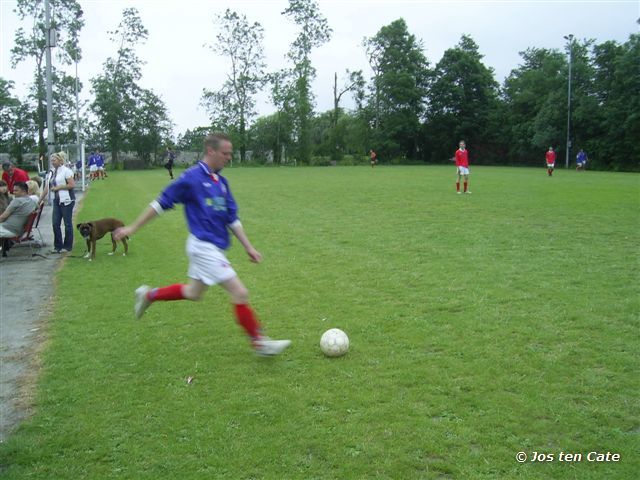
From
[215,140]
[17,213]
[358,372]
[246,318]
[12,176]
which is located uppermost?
[215,140]

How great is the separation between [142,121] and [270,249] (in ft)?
195

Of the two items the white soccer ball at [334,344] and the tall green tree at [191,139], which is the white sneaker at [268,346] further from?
the tall green tree at [191,139]

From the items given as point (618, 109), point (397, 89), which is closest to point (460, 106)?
point (397, 89)

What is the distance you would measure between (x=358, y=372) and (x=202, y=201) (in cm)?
206

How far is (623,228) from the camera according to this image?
12.3 m

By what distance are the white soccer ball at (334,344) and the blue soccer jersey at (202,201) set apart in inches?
51.2

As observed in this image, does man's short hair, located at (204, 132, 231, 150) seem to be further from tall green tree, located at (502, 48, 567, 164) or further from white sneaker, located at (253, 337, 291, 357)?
tall green tree, located at (502, 48, 567, 164)

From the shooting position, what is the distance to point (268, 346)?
5117 millimetres

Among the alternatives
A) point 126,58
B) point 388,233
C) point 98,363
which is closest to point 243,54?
point 126,58

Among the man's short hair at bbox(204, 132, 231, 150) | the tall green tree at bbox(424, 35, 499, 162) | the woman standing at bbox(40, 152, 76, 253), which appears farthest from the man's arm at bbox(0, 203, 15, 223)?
the tall green tree at bbox(424, 35, 499, 162)

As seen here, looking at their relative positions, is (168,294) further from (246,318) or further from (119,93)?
(119,93)

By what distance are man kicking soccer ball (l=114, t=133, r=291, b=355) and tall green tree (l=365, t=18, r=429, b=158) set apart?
204 ft

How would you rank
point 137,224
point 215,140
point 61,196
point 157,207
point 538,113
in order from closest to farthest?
point 137,224 < point 157,207 < point 215,140 < point 61,196 < point 538,113

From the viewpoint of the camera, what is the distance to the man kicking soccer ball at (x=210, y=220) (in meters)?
4.96
